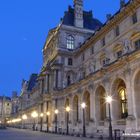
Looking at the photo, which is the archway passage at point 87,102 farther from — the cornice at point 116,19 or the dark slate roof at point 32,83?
the dark slate roof at point 32,83

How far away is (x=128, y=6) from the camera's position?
38594 millimetres

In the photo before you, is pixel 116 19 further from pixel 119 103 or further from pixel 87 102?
pixel 87 102

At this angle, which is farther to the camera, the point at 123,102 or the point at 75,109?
the point at 75,109

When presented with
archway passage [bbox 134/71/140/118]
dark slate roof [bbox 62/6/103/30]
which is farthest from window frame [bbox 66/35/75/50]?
archway passage [bbox 134/71/140/118]

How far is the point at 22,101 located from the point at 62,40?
70445 mm

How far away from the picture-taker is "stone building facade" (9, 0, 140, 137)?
Answer: 1295 inches

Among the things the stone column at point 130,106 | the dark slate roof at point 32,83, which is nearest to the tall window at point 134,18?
the stone column at point 130,106

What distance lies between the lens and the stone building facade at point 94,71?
32.9 m

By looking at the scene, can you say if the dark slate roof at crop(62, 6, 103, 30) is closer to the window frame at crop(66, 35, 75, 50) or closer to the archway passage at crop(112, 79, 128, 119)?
the window frame at crop(66, 35, 75, 50)

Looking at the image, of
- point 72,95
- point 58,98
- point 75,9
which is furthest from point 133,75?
point 75,9

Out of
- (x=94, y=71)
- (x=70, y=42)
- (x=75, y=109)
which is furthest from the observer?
(x=70, y=42)

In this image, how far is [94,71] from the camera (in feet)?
155

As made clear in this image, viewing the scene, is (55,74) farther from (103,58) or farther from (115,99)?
(115,99)

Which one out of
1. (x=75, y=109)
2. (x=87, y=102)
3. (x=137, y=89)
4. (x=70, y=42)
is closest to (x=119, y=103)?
(x=137, y=89)
